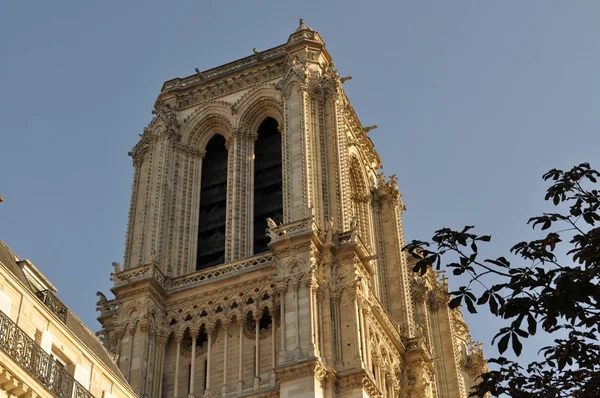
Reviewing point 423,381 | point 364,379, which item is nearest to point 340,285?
point 364,379

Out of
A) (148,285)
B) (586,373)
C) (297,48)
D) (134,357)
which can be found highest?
(297,48)

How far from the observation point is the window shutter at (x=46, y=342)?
19234 mm

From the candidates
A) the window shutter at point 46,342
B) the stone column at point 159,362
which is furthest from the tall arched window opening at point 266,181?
the window shutter at point 46,342

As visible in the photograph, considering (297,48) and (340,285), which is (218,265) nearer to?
(340,285)

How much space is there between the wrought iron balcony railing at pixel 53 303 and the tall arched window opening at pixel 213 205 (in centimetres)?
2025

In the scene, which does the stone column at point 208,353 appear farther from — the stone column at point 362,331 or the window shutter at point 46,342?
the window shutter at point 46,342

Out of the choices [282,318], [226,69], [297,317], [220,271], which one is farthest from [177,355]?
[226,69]

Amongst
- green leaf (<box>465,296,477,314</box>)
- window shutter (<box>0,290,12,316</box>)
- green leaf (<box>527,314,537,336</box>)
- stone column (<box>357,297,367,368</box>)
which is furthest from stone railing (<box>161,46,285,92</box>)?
green leaf (<box>527,314,537,336</box>)

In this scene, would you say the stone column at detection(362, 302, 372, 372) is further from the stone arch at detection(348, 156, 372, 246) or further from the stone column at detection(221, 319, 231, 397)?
the stone arch at detection(348, 156, 372, 246)

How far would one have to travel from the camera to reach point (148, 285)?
129 feet

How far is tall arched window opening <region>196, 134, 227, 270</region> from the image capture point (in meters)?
43.1

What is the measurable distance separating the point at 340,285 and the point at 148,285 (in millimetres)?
7238

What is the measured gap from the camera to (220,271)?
131 ft

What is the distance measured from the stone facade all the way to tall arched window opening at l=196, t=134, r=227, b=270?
20.9 m
